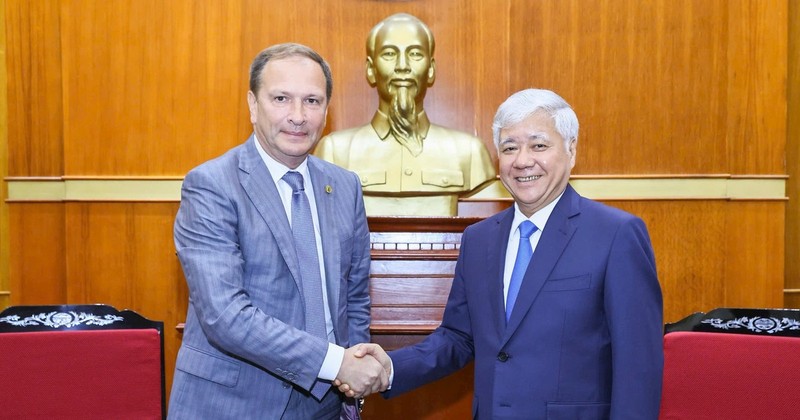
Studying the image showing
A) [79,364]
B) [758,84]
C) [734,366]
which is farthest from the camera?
[758,84]

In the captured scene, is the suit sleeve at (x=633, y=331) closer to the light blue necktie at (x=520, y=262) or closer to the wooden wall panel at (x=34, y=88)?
the light blue necktie at (x=520, y=262)

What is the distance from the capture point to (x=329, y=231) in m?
1.83

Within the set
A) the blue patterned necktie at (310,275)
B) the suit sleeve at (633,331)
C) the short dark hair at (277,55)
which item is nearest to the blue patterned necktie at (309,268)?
the blue patterned necktie at (310,275)

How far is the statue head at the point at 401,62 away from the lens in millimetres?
3404

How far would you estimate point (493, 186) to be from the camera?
4094mm

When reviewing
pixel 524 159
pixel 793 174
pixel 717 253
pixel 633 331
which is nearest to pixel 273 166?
pixel 524 159

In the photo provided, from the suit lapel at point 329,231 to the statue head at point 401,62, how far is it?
1.61 m

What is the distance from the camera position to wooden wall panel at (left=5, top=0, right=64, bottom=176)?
13.7ft

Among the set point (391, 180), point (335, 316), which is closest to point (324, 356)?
point (335, 316)

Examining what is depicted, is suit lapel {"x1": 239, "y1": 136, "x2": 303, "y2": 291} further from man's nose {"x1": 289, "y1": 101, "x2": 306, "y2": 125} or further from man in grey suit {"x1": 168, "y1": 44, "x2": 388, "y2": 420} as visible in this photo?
man's nose {"x1": 289, "y1": 101, "x2": 306, "y2": 125}

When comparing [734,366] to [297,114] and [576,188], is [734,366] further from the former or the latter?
[576,188]

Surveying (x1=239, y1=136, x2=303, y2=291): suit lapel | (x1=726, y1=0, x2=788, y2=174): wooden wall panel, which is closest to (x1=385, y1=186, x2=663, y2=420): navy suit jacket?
(x1=239, y1=136, x2=303, y2=291): suit lapel

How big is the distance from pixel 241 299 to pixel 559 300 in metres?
0.72

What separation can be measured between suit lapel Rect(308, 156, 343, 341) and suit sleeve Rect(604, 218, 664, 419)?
0.64 metres
